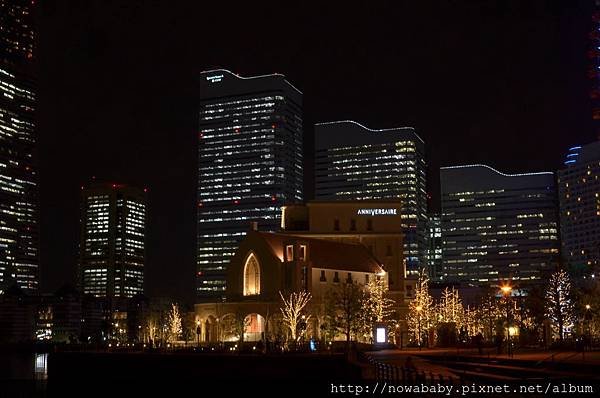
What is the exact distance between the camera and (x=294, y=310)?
97562 millimetres

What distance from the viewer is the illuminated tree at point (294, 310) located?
95375mm

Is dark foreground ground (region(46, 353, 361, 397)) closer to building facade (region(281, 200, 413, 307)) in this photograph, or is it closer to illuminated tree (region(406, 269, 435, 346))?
illuminated tree (region(406, 269, 435, 346))

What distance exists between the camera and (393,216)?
130 m

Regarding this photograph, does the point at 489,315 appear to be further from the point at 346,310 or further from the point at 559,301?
the point at 559,301

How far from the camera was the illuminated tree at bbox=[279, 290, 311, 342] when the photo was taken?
95375mm

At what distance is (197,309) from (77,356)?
1058 inches

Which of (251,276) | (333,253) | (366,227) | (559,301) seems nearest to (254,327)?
(251,276)

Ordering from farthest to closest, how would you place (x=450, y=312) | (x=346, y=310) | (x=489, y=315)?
1. (x=450, y=312)
2. (x=489, y=315)
3. (x=346, y=310)

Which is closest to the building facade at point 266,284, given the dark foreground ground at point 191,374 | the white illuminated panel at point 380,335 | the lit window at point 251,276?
the lit window at point 251,276

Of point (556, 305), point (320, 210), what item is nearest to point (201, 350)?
point (556, 305)

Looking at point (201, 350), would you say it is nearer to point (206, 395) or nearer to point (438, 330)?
point (206, 395)

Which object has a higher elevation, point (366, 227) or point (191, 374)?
point (366, 227)

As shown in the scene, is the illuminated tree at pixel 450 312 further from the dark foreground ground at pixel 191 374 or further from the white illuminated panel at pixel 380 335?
the dark foreground ground at pixel 191 374

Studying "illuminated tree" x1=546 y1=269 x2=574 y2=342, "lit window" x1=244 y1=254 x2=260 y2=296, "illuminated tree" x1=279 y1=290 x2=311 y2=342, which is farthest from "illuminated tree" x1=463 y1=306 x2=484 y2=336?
"illuminated tree" x1=546 y1=269 x2=574 y2=342
